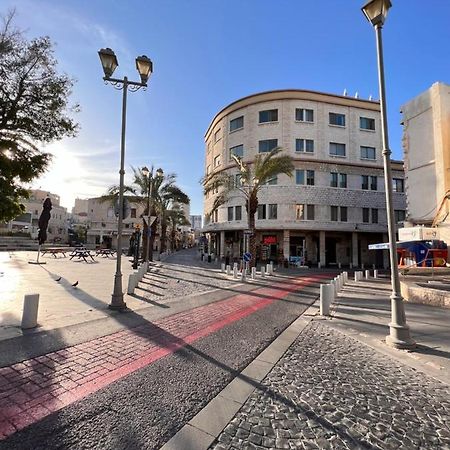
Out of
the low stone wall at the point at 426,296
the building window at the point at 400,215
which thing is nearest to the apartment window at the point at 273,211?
the building window at the point at 400,215

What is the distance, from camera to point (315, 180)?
1256 inches

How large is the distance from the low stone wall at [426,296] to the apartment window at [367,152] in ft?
88.7

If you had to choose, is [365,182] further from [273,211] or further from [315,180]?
[273,211]

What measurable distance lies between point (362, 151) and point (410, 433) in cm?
3626

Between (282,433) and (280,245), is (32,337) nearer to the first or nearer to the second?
(282,433)

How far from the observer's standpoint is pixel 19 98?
11203 millimetres

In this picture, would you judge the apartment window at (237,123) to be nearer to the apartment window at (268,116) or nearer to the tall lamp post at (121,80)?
the apartment window at (268,116)

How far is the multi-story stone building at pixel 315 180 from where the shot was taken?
103 feet

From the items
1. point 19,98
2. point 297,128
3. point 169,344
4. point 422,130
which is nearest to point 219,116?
point 297,128

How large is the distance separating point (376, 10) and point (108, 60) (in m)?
7.05

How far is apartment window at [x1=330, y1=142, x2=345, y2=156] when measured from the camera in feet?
109

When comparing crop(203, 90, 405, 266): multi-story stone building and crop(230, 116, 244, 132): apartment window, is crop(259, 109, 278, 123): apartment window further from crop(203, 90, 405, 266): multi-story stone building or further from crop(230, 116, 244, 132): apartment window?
crop(230, 116, 244, 132): apartment window

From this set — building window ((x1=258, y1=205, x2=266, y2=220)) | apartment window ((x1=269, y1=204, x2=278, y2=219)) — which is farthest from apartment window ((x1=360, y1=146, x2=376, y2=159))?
building window ((x1=258, y1=205, x2=266, y2=220))

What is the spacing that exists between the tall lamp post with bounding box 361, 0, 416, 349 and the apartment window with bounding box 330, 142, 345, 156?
2880 cm
